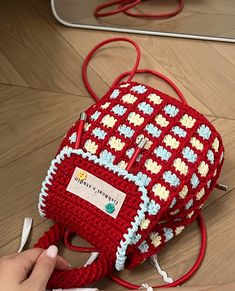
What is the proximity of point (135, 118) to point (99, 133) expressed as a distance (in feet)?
0.20

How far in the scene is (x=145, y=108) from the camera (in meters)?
0.76

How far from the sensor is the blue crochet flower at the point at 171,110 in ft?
2.48

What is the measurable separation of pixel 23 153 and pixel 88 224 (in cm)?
25

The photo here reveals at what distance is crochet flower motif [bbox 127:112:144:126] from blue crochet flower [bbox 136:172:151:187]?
86mm

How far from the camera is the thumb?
2.09 ft

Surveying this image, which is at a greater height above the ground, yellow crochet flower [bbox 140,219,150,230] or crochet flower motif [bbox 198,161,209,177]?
yellow crochet flower [bbox 140,219,150,230]

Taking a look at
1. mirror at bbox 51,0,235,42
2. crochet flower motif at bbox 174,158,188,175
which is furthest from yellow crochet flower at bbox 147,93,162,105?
mirror at bbox 51,0,235,42

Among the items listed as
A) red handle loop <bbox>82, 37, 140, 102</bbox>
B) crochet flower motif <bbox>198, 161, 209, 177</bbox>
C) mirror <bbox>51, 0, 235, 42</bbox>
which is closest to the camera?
crochet flower motif <bbox>198, 161, 209, 177</bbox>

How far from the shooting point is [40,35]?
1.16 meters

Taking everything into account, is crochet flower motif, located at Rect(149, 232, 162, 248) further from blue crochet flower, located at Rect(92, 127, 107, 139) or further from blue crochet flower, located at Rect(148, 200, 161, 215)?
blue crochet flower, located at Rect(92, 127, 107, 139)

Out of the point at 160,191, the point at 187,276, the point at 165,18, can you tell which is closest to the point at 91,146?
the point at 160,191

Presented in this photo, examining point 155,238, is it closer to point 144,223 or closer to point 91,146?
point 144,223

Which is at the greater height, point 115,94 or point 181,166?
point 115,94

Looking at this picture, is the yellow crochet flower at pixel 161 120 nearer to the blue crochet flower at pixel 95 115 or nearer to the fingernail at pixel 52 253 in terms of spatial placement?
the blue crochet flower at pixel 95 115
